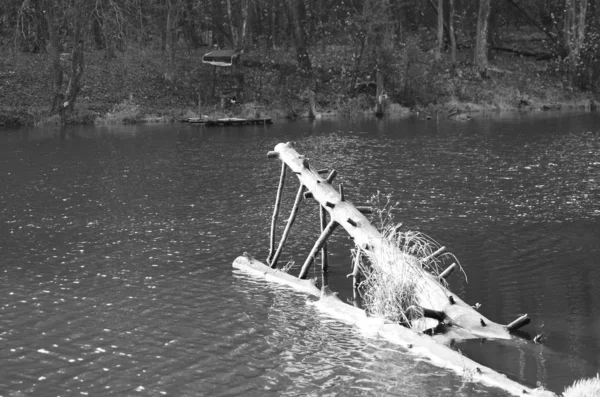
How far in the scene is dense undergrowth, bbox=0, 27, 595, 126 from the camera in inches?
2621

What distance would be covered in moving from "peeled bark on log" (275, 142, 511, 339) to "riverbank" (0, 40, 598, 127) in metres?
45.0

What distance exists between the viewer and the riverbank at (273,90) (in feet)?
217

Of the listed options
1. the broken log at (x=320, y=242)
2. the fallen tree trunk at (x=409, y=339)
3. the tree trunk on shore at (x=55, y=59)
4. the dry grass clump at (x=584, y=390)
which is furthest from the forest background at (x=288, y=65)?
the dry grass clump at (x=584, y=390)

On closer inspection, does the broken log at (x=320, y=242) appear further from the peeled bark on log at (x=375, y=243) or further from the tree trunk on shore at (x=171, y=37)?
the tree trunk on shore at (x=171, y=37)

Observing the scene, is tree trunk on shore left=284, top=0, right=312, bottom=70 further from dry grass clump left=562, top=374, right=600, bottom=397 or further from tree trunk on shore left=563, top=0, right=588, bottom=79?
dry grass clump left=562, top=374, right=600, bottom=397

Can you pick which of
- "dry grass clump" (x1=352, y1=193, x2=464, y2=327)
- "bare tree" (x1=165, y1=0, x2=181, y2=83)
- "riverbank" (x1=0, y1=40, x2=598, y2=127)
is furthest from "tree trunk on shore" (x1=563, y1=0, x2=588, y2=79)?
"dry grass clump" (x1=352, y1=193, x2=464, y2=327)

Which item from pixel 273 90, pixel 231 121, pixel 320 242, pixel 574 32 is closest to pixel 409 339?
pixel 320 242

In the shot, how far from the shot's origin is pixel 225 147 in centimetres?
4709

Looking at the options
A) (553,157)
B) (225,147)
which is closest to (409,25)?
(225,147)

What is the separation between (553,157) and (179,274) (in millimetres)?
23847

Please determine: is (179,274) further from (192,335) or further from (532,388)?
(532,388)

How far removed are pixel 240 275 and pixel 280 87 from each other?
52936mm

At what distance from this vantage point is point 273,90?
234 ft

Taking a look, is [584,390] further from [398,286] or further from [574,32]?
[574,32]
